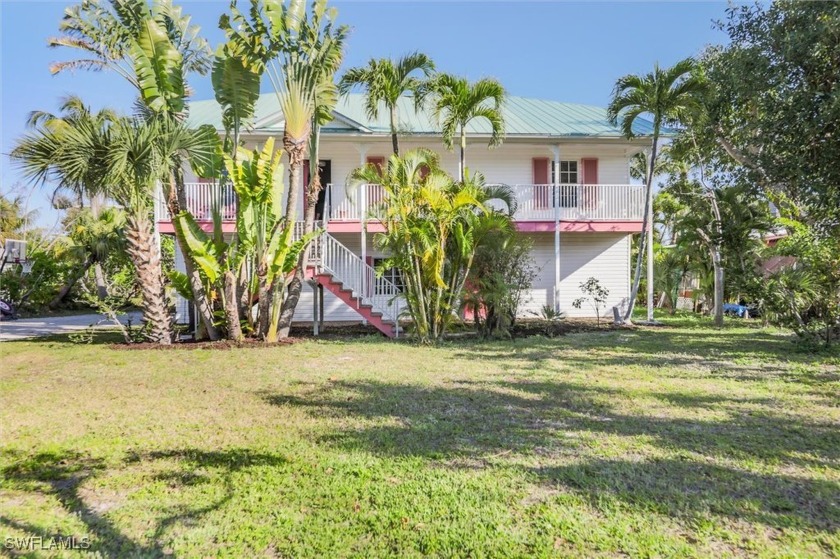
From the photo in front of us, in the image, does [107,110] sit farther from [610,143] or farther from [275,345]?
[610,143]

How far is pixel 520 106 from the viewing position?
2039 centimetres

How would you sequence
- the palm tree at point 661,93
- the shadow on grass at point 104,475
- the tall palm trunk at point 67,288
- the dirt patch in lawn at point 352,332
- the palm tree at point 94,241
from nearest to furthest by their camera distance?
the shadow on grass at point 104,475, the dirt patch in lawn at point 352,332, the palm tree at point 661,93, the palm tree at point 94,241, the tall palm trunk at point 67,288

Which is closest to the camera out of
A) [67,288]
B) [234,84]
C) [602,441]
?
[602,441]

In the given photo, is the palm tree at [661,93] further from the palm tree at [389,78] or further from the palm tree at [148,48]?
the palm tree at [148,48]

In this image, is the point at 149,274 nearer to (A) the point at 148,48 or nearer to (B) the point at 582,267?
(A) the point at 148,48

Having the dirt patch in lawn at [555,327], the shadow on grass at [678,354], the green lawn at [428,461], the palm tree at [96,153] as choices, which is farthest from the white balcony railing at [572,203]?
the green lawn at [428,461]

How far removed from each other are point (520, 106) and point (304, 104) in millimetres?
11881

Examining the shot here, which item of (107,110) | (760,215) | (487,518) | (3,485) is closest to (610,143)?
(760,215)

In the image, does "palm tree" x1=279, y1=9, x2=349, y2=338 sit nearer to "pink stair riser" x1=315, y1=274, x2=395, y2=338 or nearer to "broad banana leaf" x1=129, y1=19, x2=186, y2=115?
"pink stair riser" x1=315, y1=274, x2=395, y2=338

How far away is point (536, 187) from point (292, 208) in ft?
29.5

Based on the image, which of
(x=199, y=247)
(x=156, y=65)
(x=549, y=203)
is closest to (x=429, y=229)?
(x=199, y=247)

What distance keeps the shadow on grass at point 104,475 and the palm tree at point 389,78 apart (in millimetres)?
10162

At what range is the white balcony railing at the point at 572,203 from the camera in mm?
15570

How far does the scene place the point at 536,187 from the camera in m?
16.9
